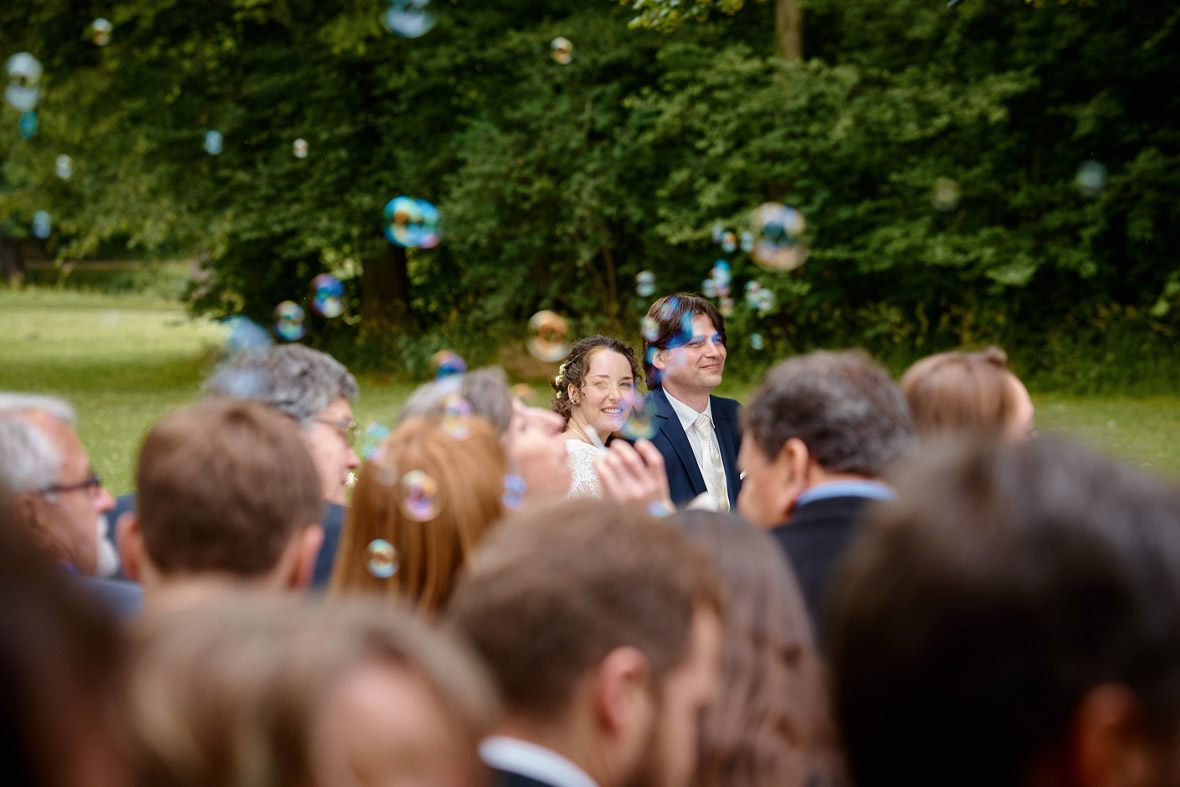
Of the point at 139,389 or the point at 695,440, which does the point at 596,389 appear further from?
the point at 139,389

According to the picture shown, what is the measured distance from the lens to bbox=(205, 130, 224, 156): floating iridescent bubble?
1738 centimetres

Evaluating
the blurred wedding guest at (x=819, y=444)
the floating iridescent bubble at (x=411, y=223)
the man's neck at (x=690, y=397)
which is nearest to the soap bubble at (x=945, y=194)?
the floating iridescent bubble at (x=411, y=223)

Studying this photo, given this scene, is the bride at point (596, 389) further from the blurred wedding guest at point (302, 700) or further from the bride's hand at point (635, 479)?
the blurred wedding guest at point (302, 700)

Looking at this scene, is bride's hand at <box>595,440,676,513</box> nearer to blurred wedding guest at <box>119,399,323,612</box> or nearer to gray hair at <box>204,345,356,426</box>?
blurred wedding guest at <box>119,399,323,612</box>

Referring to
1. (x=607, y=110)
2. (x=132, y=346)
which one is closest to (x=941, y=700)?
(x=607, y=110)

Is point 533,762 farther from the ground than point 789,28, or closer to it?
closer to it

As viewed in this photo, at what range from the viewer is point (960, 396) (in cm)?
316

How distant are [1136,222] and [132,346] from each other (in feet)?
75.5

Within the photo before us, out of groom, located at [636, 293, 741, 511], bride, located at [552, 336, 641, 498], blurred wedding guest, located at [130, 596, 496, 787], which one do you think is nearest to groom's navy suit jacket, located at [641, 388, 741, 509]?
groom, located at [636, 293, 741, 511]

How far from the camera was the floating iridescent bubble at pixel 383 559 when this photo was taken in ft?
7.95

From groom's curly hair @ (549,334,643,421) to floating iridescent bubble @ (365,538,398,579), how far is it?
2485mm

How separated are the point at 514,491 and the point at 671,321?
7.04 feet

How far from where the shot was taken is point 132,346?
27.5m

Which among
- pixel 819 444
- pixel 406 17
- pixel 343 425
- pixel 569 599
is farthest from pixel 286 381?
pixel 406 17
